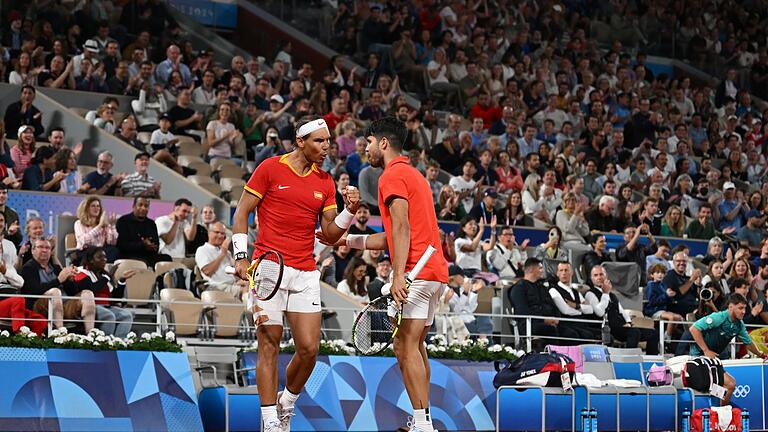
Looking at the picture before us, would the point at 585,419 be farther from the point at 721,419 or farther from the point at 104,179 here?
the point at 104,179

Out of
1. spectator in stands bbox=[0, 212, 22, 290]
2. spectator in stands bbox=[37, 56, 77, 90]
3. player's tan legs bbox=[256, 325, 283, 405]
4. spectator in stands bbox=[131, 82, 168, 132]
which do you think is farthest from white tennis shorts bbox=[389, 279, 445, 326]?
spectator in stands bbox=[37, 56, 77, 90]

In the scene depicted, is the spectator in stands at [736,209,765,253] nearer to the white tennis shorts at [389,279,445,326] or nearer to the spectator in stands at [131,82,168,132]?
the spectator in stands at [131,82,168,132]

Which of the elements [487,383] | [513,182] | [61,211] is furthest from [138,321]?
[513,182]

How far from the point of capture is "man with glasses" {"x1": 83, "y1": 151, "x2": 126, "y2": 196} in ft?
53.4

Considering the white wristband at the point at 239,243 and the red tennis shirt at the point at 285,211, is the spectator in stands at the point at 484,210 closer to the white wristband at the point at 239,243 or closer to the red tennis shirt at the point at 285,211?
the red tennis shirt at the point at 285,211

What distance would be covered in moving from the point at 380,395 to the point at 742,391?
13.4 feet

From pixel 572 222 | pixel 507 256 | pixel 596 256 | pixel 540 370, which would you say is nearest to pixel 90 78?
pixel 507 256

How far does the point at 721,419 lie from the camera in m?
13.1

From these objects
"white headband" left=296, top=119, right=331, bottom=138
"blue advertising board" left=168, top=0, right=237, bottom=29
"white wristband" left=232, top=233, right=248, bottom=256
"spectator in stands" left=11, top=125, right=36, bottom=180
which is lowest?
"white wristband" left=232, top=233, right=248, bottom=256

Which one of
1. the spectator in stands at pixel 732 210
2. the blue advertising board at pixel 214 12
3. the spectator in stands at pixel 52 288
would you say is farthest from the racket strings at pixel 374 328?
the blue advertising board at pixel 214 12

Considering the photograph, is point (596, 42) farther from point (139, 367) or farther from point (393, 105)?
point (139, 367)

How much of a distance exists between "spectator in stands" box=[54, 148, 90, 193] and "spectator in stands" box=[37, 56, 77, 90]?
9.86 feet

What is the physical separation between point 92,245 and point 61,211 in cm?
133

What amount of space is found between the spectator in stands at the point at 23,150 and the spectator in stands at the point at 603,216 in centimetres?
845
